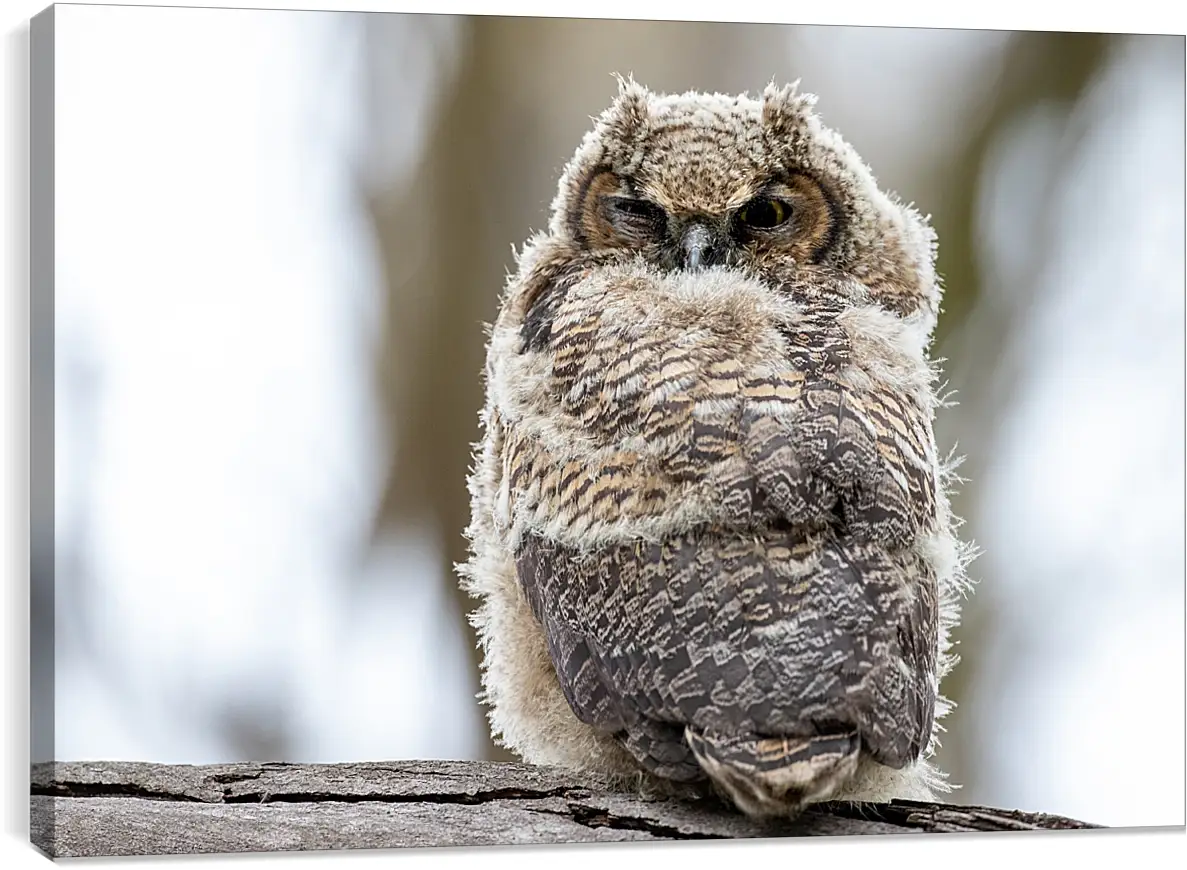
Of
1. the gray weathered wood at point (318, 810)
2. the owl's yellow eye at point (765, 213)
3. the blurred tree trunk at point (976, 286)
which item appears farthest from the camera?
the blurred tree trunk at point (976, 286)

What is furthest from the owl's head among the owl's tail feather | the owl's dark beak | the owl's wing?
the owl's tail feather

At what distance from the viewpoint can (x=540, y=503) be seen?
276 centimetres


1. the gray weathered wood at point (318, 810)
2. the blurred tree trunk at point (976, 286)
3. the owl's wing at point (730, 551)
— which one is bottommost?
the gray weathered wood at point (318, 810)

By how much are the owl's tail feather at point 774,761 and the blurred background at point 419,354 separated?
1003 millimetres

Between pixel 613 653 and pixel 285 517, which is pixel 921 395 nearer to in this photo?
pixel 613 653

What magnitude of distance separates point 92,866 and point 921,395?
1.81 meters

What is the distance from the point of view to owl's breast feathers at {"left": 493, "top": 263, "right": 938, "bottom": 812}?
95.8 inches

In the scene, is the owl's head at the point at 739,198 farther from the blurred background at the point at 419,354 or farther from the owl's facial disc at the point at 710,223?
the blurred background at the point at 419,354

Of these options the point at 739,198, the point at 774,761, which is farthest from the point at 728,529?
the point at 739,198

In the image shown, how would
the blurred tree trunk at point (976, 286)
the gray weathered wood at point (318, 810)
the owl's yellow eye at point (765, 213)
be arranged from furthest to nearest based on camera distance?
the blurred tree trunk at point (976, 286) → the owl's yellow eye at point (765, 213) → the gray weathered wood at point (318, 810)

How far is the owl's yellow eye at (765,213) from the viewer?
296 centimetres

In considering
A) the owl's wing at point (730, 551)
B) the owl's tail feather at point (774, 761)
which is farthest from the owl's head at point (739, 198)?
the owl's tail feather at point (774, 761)

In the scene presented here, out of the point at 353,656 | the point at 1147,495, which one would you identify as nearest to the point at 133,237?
the point at 353,656

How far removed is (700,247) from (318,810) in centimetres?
129
